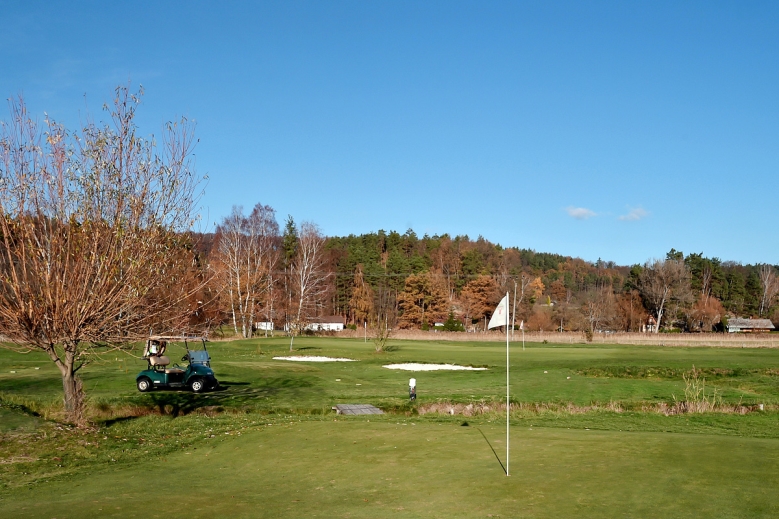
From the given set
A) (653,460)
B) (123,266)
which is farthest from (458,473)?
(123,266)

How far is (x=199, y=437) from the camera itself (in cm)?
1670

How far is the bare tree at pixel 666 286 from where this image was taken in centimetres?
10731

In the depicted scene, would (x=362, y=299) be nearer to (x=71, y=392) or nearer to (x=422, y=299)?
(x=422, y=299)

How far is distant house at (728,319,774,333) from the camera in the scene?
11694cm

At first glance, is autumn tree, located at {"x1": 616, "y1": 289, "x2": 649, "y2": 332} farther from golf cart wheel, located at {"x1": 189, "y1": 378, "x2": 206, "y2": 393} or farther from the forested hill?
golf cart wheel, located at {"x1": 189, "y1": 378, "x2": 206, "y2": 393}

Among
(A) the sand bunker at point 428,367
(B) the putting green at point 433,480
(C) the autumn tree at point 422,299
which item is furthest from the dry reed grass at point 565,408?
(C) the autumn tree at point 422,299

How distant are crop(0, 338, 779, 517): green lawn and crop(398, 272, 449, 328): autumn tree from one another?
240ft

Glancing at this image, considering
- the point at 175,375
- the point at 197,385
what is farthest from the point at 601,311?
the point at 175,375

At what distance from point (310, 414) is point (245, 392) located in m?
6.46

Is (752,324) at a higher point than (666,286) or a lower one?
lower

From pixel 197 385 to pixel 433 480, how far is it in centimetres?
1748

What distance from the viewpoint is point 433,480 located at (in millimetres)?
11188

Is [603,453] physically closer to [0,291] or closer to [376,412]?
[376,412]

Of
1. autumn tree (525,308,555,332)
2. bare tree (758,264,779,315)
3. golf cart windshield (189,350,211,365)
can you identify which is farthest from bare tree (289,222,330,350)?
bare tree (758,264,779,315)
